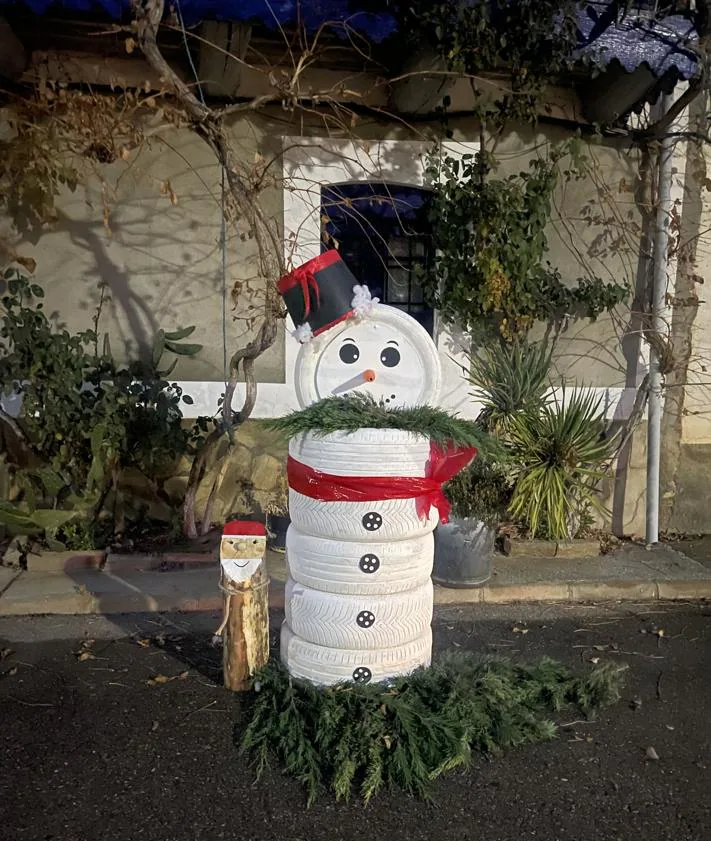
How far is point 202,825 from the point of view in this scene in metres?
2.78

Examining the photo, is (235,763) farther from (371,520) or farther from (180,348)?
(180,348)

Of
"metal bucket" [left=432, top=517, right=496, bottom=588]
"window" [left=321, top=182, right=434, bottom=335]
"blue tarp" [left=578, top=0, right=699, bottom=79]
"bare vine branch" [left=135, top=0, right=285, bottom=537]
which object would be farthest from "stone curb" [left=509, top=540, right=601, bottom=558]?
"blue tarp" [left=578, top=0, right=699, bottom=79]

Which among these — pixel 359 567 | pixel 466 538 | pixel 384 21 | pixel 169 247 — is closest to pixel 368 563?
pixel 359 567

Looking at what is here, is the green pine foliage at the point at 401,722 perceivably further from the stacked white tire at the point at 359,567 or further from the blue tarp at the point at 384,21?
the blue tarp at the point at 384,21

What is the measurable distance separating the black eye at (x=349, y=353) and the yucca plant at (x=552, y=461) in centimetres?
261

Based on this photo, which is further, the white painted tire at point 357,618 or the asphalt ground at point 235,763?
the white painted tire at point 357,618

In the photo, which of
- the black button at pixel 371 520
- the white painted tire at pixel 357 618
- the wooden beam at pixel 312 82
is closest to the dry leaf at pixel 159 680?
the white painted tire at pixel 357 618

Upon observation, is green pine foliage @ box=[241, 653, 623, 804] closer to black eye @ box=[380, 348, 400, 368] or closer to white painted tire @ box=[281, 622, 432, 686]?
white painted tire @ box=[281, 622, 432, 686]

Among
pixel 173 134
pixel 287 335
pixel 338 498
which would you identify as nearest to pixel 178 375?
pixel 287 335

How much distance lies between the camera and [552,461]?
5750mm

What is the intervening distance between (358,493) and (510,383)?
2952mm

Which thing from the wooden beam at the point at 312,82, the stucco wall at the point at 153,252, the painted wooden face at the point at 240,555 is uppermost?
the wooden beam at the point at 312,82

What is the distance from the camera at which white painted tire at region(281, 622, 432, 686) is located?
3.41 metres

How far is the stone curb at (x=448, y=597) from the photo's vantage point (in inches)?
193
